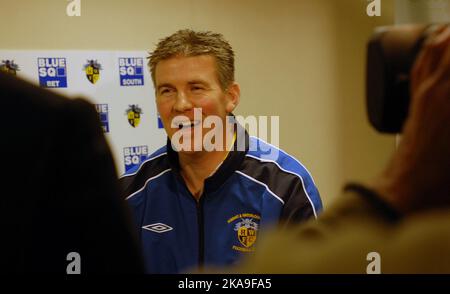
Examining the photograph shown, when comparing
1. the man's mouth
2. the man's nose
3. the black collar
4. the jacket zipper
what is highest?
the man's nose

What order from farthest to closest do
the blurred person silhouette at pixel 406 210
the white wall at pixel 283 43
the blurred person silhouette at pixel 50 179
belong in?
the white wall at pixel 283 43 < the blurred person silhouette at pixel 406 210 < the blurred person silhouette at pixel 50 179

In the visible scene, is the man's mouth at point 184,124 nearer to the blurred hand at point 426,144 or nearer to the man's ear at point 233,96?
the man's ear at point 233,96

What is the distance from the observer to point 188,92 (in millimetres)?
1071

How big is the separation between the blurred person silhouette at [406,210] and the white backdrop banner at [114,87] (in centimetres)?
39

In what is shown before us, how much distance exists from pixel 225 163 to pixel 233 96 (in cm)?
15

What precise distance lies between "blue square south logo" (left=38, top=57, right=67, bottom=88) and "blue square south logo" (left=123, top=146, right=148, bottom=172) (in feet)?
0.68

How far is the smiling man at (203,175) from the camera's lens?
1.08 meters

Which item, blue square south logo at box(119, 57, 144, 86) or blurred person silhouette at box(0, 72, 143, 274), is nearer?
blurred person silhouette at box(0, 72, 143, 274)

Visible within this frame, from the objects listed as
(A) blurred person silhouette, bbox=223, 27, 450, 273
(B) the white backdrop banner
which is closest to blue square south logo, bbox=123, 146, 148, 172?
(B) the white backdrop banner

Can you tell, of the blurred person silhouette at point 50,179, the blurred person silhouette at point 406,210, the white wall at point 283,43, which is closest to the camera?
the blurred person silhouette at point 50,179

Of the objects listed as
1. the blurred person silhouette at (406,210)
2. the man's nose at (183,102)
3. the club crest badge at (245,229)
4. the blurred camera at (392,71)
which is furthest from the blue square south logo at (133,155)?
the blurred camera at (392,71)

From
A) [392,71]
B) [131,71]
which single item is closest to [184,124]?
[131,71]

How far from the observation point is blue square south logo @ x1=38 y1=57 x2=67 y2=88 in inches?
42.4

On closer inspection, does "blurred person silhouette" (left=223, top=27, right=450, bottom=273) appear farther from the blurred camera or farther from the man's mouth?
the man's mouth
